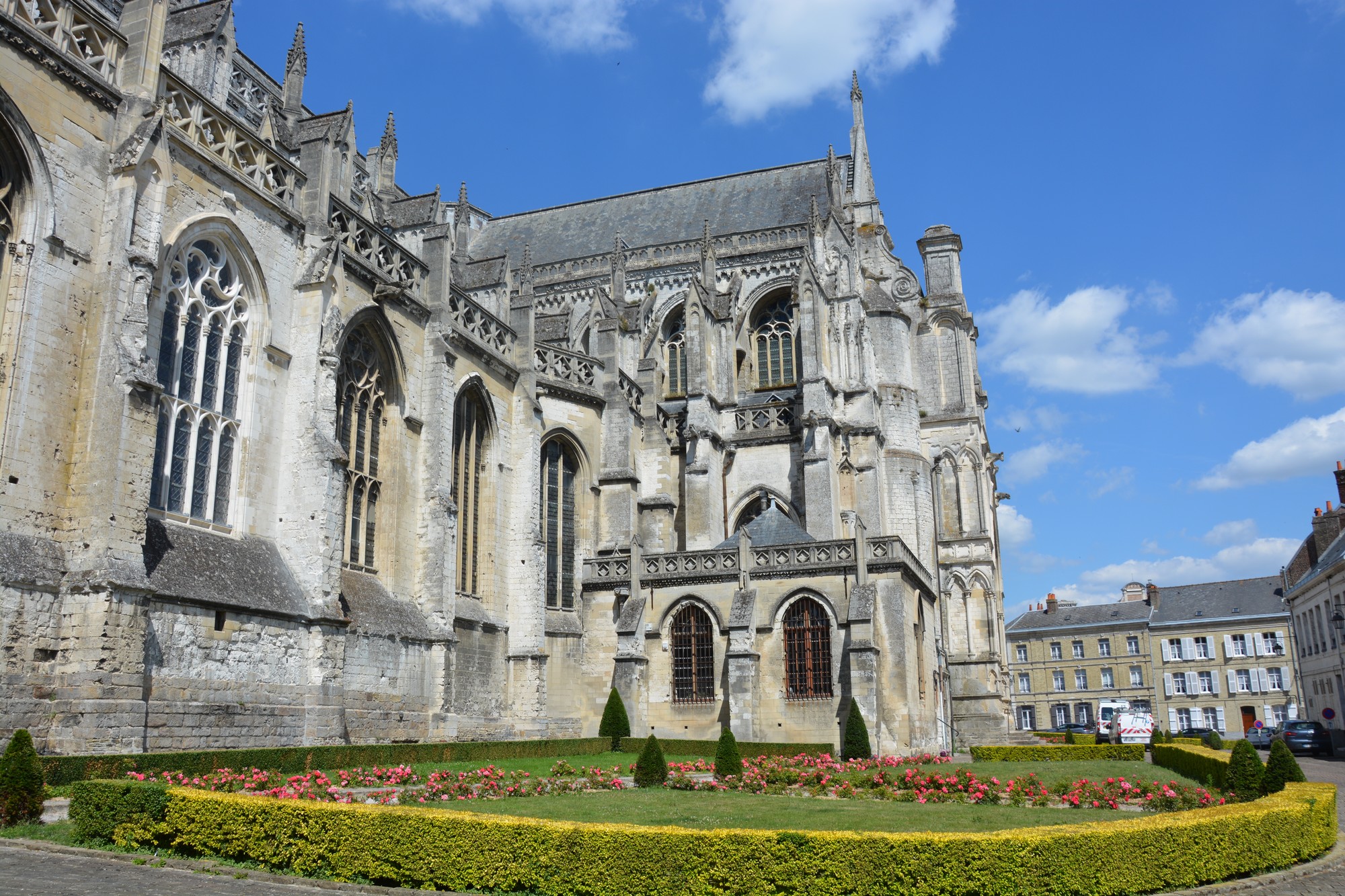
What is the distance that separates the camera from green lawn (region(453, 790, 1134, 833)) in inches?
461

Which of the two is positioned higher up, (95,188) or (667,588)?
(95,188)

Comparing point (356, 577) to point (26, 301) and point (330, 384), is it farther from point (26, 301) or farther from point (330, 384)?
point (26, 301)

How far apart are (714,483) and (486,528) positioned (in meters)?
9.35

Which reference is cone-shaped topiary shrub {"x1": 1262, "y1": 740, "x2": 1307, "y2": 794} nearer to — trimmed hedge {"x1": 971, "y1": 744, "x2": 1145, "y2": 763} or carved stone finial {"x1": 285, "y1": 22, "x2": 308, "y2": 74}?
trimmed hedge {"x1": 971, "y1": 744, "x2": 1145, "y2": 763}

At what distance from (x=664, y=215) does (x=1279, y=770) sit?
3566 centimetres

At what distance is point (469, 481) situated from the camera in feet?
90.7

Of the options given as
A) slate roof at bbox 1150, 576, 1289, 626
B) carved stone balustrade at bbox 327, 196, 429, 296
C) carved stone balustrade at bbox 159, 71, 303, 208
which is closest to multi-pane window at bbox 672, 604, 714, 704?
carved stone balustrade at bbox 327, 196, 429, 296

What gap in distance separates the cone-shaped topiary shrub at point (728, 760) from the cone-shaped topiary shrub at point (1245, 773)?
7.61m

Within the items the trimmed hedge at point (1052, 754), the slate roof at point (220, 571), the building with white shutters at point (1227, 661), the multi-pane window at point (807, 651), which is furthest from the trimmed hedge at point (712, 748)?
the building with white shutters at point (1227, 661)

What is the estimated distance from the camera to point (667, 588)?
29812 mm

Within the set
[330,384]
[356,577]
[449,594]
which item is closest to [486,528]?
[449,594]

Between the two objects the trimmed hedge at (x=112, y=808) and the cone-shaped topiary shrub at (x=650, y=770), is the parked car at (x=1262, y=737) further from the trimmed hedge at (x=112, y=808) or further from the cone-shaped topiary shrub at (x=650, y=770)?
the trimmed hedge at (x=112, y=808)

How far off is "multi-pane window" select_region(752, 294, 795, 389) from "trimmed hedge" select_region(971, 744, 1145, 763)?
15523mm

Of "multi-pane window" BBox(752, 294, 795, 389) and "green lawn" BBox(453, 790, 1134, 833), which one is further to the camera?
"multi-pane window" BBox(752, 294, 795, 389)
